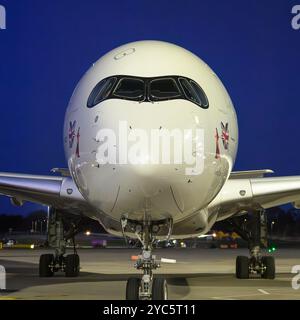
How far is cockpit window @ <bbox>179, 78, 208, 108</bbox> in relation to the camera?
40.4 feet

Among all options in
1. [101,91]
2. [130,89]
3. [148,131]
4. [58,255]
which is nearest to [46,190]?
[58,255]

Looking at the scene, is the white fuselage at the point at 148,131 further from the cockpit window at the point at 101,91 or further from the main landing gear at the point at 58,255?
the main landing gear at the point at 58,255

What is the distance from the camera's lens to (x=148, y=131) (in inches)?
438

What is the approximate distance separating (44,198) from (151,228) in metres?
6.29

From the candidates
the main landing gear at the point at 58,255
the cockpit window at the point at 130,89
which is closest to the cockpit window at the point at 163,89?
the cockpit window at the point at 130,89

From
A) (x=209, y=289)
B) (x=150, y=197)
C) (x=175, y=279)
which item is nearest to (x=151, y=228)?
(x=150, y=197)

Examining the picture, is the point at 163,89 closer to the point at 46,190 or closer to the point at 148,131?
the point at 148,131

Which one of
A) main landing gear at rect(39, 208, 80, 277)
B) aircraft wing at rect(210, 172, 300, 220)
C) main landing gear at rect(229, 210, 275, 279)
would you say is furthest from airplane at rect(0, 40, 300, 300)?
main landing gear at rect(229, 210, 275, 279)

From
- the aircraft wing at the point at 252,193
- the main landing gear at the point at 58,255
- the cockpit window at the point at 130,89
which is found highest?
the cockpit window at the point at 130,89

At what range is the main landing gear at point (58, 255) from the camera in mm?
20078

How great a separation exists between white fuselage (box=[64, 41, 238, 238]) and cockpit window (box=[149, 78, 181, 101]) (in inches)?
6.6

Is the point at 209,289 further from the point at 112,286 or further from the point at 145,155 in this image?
the point at 145,155

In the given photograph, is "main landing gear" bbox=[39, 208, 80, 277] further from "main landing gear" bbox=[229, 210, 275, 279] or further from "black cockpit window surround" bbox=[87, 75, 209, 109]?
"black cockpit window surround" bbox=[87, 75, 209, 109]

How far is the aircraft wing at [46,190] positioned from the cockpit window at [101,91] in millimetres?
5128
